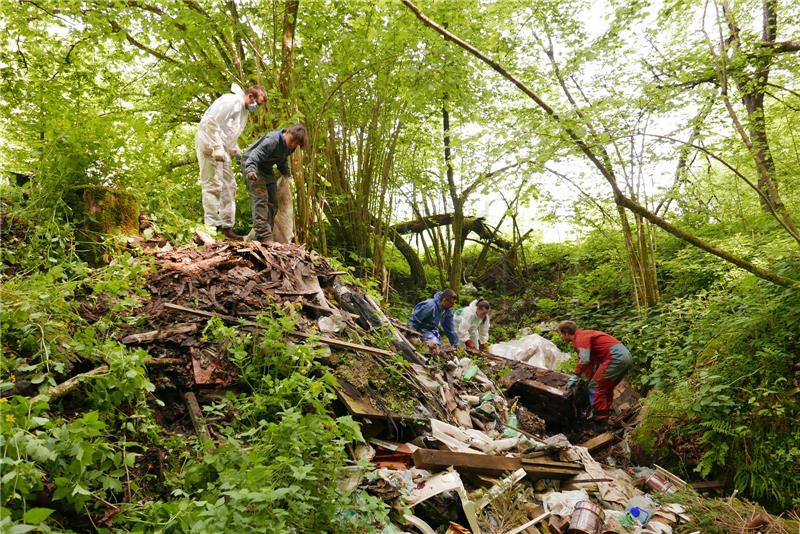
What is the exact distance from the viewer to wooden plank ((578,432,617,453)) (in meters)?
5.96

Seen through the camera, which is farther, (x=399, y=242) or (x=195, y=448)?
(x=399, y=242)

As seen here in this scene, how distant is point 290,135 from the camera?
18.9 feet

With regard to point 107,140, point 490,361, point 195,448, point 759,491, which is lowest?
point 759,491

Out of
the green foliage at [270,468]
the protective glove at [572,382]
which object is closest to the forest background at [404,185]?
the green foliage at [270,468]

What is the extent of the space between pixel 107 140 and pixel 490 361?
5.68m

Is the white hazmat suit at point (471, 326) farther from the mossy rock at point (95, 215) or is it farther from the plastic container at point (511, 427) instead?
the mossy rock at point (95, 215)

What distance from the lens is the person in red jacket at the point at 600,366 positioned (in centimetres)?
661

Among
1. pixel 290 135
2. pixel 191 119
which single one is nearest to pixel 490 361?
pixel 290 135

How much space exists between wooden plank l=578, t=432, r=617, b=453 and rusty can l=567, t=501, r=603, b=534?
2.26m

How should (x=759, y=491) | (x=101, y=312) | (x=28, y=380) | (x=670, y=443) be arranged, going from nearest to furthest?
1. (x=28, y=380)
2. (x=101, y=312)
3. (x=759, y=491)
4. (x=670, y=443)

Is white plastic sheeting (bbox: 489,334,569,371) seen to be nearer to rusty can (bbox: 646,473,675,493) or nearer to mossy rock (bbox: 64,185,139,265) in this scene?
rusty can (bbox: 646,473,675,493)

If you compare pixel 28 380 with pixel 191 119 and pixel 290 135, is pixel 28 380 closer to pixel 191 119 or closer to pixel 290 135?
pixel 290 135

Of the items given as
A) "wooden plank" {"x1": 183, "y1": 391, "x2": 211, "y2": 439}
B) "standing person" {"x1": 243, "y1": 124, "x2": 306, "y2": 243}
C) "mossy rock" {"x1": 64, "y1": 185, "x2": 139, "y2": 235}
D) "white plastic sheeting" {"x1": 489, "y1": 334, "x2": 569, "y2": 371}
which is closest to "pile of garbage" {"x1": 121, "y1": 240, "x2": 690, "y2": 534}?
"wooden plank" {"x1": 183, "y1": 391, "x2": 211, "y2": 439}

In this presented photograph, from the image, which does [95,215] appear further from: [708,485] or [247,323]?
[708,485]
